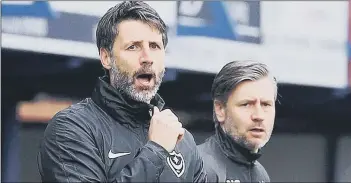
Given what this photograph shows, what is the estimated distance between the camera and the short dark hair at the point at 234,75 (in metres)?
3.01

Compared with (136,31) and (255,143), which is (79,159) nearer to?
(136,31)

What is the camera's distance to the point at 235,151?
3113 mm

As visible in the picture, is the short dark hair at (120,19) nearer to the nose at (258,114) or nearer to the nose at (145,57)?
the nose at (145,57)

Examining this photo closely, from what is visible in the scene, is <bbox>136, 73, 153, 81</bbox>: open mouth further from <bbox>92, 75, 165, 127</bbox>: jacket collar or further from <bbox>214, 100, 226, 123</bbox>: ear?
<bbox>214, 100, 226, 123</bbox>: ear

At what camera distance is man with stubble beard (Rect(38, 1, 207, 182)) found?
2.30 metres

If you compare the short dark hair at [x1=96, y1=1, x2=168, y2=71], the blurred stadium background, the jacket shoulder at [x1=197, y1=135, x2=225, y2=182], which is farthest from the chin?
the blurred stadium background

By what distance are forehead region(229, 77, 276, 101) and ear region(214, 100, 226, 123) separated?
0.06 meters

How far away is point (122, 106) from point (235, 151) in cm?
74

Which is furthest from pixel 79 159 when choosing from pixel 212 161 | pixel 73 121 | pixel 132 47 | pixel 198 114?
pixel 198 114

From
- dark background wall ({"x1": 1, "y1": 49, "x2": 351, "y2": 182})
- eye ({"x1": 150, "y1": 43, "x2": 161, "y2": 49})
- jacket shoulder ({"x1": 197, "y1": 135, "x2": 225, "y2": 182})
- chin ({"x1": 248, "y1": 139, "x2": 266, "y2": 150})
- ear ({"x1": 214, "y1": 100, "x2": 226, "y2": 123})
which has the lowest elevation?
dark background wall ({"x1": 1, "y1": 49, "x2": 351, "y2": 182})

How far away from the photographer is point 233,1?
760 centimetres

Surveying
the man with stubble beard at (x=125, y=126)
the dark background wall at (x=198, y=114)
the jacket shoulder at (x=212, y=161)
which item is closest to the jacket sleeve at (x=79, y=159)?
the man with stubble beard at (x=125, y=126)

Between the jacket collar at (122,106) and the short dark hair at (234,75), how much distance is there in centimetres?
56

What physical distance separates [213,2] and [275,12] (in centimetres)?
80
